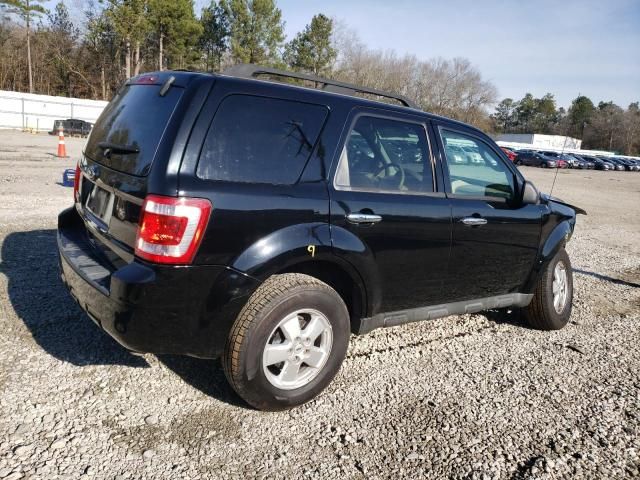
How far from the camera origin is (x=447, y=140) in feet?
12.2

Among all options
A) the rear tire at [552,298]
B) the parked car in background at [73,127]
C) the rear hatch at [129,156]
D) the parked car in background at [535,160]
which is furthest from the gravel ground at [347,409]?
the parked car in background at [535,160]

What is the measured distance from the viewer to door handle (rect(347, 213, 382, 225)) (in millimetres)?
3004

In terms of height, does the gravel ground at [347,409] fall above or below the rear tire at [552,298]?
below

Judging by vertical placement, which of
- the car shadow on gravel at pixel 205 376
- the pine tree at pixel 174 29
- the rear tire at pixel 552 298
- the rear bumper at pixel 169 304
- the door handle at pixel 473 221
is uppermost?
the pine tree at pixel 174 29

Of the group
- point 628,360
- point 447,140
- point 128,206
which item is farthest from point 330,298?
point 628,360

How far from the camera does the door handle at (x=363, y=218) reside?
9.86ft

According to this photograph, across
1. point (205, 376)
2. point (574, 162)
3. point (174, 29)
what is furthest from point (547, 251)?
point (174, 29)

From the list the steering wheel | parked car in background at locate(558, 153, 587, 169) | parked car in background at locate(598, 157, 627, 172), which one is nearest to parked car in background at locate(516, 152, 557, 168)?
parked car in background at locate(558, 153, 587, 169)

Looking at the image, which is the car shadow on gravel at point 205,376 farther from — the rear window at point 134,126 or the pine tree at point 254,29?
the pine tree at point 254,29

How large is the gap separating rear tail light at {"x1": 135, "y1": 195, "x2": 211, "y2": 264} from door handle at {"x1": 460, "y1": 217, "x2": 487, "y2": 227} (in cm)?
194

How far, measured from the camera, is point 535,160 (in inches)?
1822

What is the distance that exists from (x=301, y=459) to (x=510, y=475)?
1.06 m

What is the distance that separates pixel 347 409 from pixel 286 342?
59 cm

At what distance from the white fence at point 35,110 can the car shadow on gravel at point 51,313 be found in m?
38.0
